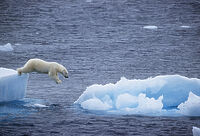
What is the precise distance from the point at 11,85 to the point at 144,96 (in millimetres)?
3211

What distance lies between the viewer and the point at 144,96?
45.2 ft

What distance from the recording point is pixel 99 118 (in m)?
13.4

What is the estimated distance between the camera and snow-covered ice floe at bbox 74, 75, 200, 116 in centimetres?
1374

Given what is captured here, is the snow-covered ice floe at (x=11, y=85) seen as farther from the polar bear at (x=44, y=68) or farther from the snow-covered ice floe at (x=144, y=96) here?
the snow-covered ice floe at (x=144, y=96)

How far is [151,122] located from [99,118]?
121 centimetres

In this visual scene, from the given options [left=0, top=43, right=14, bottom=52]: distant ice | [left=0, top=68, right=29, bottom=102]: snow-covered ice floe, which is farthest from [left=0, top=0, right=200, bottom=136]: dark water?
[left=0, top=43, right=14, bottom=52]: distant ice

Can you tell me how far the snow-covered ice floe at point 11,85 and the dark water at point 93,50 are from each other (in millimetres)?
197

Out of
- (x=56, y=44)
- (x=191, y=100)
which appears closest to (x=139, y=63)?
(x=56, y=44)

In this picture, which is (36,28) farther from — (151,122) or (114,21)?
(151,122)

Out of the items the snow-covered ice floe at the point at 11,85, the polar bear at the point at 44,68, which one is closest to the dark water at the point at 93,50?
the snow-covered ice floe at the point at 11,85

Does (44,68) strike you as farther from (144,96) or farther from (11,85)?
(144,96)

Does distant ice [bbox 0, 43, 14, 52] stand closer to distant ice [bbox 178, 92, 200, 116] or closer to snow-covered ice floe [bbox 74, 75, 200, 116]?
snow-covered ice floe [bbox 74, 75, 200, 116]

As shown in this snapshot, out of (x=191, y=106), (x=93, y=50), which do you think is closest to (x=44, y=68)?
(x=191, y=106)

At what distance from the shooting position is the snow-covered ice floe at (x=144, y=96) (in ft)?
45.1
